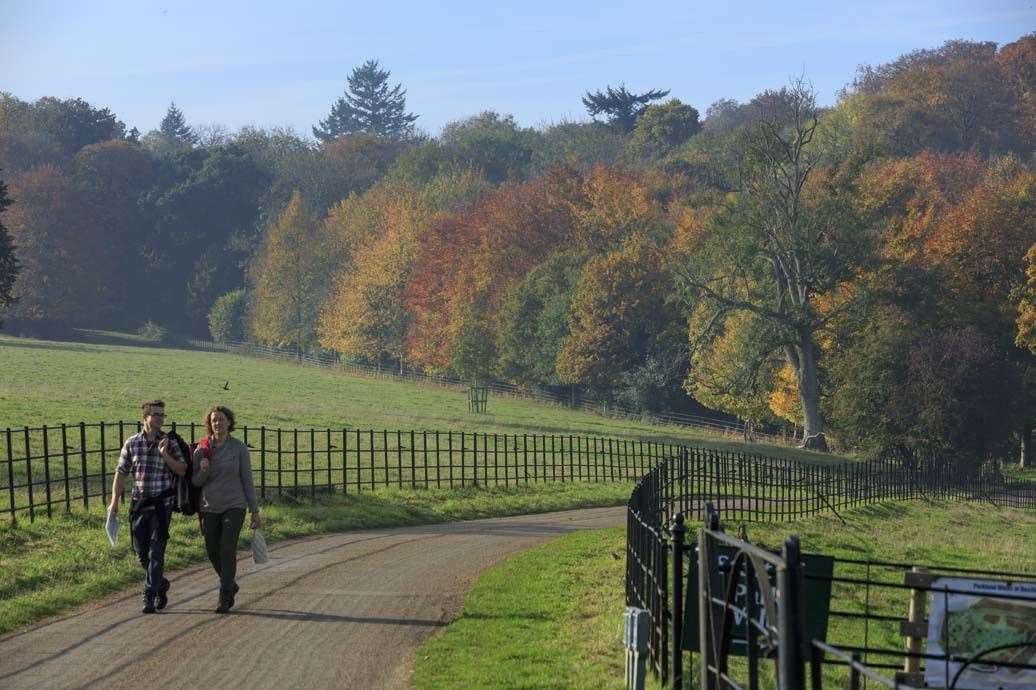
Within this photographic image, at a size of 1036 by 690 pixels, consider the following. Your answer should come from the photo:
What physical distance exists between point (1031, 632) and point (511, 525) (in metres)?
18.2

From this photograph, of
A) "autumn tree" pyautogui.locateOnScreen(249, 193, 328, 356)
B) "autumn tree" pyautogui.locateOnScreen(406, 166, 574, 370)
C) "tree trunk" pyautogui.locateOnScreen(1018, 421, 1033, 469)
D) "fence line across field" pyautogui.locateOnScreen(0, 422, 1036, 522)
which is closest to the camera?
"fence line across field" pyautogui.locateOnScreen(0, 422, 1036, 522)

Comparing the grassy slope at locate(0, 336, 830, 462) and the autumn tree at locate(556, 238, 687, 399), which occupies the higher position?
the autumn tree at locate(556, 238, 687, 399)

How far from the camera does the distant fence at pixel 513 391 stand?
69.6 metres

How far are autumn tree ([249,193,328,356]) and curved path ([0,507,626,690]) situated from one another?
261ft

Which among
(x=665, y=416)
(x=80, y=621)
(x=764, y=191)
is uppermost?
(x=764, y=191)

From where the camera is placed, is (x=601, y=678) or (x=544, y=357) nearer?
(x=601, y=678)

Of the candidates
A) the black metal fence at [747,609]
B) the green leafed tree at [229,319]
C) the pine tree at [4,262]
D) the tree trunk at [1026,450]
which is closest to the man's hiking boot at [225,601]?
the black metal fence at [747,609]

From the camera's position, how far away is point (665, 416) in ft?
232

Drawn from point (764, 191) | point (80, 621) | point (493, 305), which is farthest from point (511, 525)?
point (493, 305)

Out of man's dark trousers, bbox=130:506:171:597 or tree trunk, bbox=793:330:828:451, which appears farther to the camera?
tree trunk, bbox=793:330:828:451

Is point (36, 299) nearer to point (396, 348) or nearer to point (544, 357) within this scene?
point (396, 348)

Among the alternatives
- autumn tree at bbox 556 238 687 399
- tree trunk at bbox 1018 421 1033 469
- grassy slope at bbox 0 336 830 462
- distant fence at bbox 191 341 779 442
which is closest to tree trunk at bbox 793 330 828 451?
grassy slope at bbox 0 336 830 462

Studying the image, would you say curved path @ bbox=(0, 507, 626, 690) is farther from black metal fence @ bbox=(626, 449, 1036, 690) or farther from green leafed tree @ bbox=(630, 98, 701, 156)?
green leafed tree @ bbox=(630, 98, 701, 156)

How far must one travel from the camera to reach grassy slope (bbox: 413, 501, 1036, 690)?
11.8m
